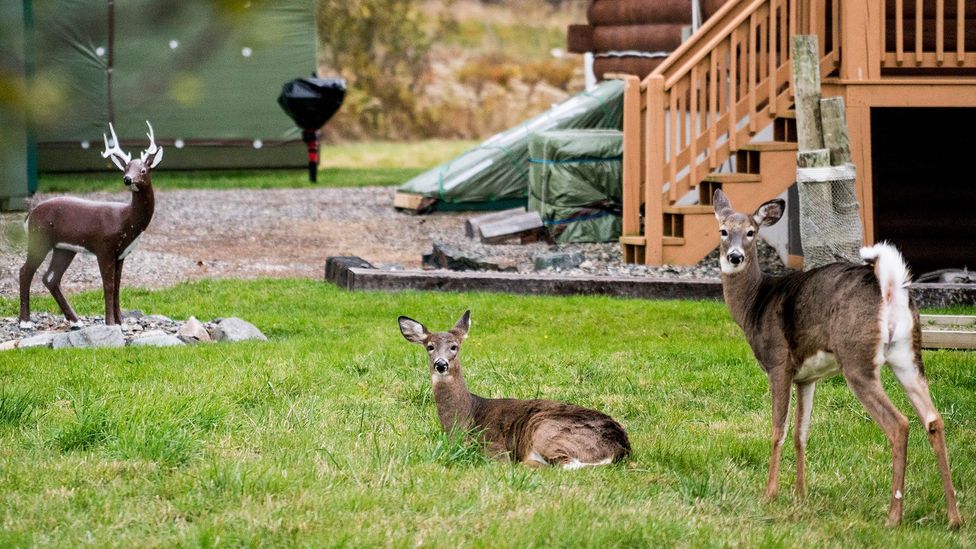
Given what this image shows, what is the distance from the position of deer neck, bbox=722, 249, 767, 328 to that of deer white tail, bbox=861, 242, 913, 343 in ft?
2.98

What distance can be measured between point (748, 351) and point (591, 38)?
11680 mm

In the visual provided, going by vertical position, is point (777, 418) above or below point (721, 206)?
below

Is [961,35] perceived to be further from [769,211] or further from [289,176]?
[289,176]

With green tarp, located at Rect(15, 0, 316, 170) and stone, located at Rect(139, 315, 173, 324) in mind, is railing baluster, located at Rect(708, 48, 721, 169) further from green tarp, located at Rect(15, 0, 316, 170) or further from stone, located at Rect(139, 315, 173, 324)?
green tarp, located at Rect(15, 0, 316, 170)

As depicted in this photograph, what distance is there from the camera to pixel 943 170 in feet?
44.0

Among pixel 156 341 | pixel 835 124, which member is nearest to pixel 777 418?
pixel 835 124

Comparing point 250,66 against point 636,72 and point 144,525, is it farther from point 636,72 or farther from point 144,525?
point 144,525

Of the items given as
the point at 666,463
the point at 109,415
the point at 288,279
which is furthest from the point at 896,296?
the point at 288,279

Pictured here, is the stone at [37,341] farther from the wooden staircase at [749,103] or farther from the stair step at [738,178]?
the stair step at [738,178]

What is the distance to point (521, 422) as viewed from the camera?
223 inches

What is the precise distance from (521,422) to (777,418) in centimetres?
117

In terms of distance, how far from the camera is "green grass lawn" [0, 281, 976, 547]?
14.7 ft

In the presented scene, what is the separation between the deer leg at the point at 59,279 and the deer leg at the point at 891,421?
6.40 meters

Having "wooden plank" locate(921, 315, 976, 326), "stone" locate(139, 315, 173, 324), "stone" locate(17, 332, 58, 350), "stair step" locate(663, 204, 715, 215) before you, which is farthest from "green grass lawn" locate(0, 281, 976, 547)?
"stair step" locate(663, 204, 715, 215)
